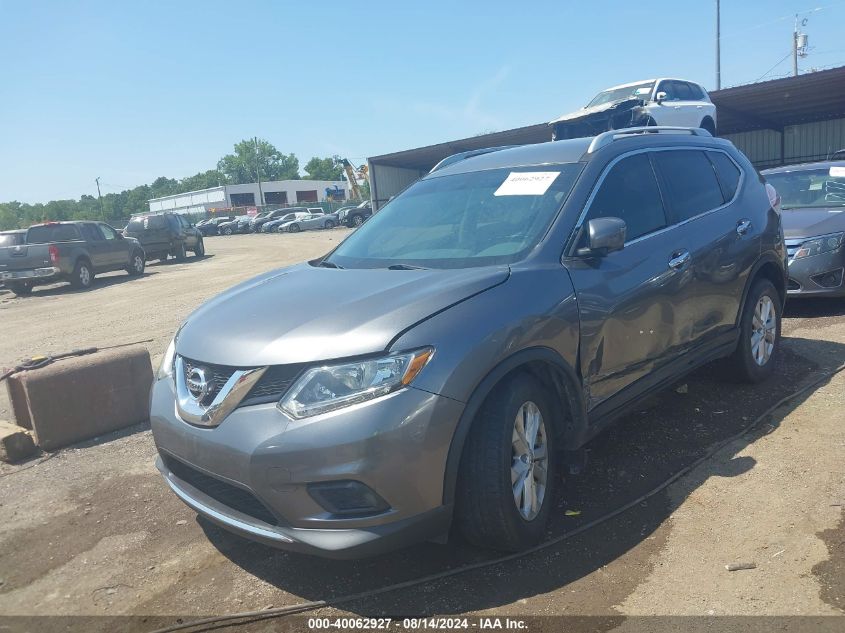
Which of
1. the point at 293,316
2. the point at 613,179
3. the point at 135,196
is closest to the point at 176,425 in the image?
the point at 293,316

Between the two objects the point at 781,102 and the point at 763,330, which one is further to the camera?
the point at 781,102

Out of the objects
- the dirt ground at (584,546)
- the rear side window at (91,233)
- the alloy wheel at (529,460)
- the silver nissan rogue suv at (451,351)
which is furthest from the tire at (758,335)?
the rear side window at (91,233)

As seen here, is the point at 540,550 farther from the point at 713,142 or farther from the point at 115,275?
the point at 115,275

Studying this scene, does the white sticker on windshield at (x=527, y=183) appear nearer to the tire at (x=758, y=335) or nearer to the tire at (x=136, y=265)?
the tire at (x=758, y=335)

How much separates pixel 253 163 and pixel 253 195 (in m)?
41.2

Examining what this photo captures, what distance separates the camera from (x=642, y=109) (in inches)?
493

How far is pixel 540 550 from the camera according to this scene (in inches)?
123

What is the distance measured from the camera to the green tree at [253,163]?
430 ft

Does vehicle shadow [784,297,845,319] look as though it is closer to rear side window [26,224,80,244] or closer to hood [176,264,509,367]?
hood [176,264,509,367]

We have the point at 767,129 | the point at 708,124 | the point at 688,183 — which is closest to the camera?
the point at 688,183

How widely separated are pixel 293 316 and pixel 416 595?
51.2 inches

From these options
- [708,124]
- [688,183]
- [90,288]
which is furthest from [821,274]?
[90,288]

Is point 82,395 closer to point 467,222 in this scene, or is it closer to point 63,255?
point 467,222

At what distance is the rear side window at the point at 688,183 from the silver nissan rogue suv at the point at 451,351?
29 millimetres
